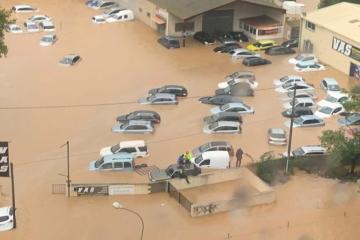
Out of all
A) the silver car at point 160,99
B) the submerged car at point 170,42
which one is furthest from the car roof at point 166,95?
the submerged car at point 170,42

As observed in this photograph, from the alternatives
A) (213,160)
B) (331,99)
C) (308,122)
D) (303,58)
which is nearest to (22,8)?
(303,58)

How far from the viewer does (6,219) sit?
24047mm

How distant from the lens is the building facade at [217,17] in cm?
4569

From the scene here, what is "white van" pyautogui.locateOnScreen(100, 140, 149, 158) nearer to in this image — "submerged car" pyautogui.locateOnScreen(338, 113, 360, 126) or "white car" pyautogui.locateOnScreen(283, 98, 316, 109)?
"white car" pyautogui.locateOnScreen(283, 98, 316, 109)

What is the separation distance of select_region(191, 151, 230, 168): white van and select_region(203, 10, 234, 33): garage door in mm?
20106

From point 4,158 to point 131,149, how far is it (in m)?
7.11

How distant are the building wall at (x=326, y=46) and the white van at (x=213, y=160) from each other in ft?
44.8

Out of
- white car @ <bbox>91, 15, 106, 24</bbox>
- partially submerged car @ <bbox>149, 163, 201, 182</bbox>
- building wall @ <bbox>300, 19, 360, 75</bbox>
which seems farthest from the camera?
white car @ <bbox>91, 15, 106, 24</bbox>

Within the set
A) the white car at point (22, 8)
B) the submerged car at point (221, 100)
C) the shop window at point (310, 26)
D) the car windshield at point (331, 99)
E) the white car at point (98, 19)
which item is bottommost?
the submerged car at point (221, 100)

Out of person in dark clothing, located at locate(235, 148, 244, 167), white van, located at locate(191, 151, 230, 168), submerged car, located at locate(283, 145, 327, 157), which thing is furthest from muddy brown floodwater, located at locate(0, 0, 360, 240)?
person in dark clothing, located at locate(235, 148, 244, 167)

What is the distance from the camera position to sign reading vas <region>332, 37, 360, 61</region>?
125 feet

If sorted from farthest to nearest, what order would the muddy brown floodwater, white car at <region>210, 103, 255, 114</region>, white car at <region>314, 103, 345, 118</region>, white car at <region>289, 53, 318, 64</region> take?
white car at <region>289, 53, 318, 64</region>, white car at <region>210, 103, 255, 114</region>, white car at <region>314, 103, 345, 118</region>, the muddy brown floodwater

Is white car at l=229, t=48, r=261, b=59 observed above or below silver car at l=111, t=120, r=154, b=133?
above

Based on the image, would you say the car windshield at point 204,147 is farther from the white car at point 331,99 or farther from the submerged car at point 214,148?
the white car at point 331,99
